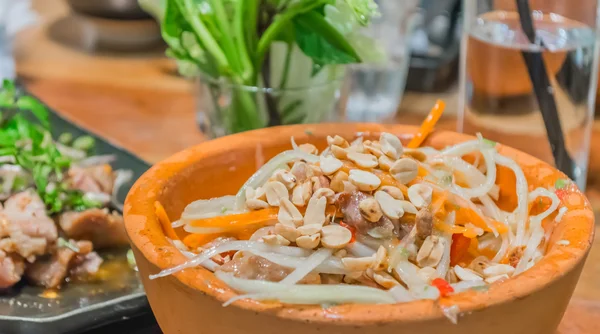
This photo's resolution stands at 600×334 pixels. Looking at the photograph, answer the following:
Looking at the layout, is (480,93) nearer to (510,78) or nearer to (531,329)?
(510,78)

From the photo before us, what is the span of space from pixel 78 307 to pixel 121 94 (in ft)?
2.70

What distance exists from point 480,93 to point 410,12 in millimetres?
309

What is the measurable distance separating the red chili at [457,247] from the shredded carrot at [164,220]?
0.26 metres

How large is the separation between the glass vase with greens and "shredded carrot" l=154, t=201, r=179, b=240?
1.38 ft

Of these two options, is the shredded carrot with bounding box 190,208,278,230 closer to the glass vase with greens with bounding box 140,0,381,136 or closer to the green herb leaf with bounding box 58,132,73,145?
the glass vase with greens with bounding box 140,0,381,136

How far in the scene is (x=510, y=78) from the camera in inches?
42.8

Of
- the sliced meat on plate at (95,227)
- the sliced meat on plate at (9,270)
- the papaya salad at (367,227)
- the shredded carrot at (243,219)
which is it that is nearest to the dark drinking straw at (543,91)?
the papaya salad at (367,227)

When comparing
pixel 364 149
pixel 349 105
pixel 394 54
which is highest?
pixel 364 149

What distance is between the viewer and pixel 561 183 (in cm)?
64

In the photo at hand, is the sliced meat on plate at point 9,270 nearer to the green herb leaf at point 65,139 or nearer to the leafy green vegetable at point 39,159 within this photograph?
the leafy green vegetable at point 39,159

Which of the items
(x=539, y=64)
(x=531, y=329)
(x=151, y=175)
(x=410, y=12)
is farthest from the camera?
(x=410, y=12)

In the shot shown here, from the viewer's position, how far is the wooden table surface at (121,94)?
130 centimetres

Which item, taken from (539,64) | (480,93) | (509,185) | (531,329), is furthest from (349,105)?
(531,329)

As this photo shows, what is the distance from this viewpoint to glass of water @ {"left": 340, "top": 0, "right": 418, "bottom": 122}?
1348 mm
